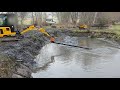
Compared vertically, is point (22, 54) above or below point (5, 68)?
below

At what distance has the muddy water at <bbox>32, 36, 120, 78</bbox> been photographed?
679cm

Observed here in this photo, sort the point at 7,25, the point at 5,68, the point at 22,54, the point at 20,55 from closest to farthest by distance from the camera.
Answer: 1. the point at 5,68
2. the point at 20,55
3. the point at 22,54
4. the point at 7,25

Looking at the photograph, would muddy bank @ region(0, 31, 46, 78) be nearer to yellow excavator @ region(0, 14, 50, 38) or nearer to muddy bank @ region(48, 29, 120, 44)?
yellow excavator @ region(0, 14, 50, 38)

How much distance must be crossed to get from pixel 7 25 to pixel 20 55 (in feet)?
6.30

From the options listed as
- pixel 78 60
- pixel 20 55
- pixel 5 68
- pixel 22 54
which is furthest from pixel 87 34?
pixel 5 68

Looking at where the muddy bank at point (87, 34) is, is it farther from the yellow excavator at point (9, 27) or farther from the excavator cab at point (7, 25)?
the excavator cab at point (7, 25)

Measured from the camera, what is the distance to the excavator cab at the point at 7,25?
9086 mm

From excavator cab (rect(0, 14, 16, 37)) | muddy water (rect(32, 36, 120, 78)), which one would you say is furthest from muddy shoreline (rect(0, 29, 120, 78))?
excavator cab (rect(0, 14, 16, 37))

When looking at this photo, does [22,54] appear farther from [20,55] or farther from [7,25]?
[7,25]

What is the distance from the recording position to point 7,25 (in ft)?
31.3

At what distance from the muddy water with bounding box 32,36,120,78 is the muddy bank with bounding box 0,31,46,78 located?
0.25m
